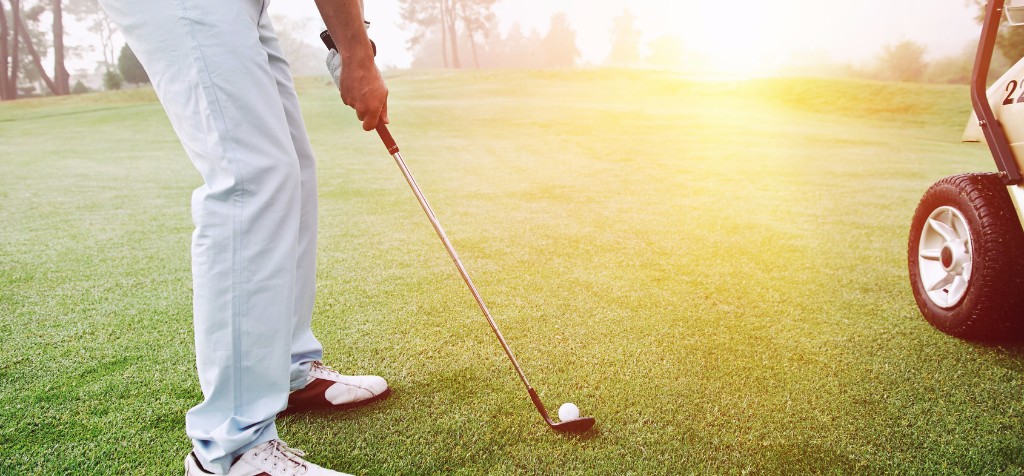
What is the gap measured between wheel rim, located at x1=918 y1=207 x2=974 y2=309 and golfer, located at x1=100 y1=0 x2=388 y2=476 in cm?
241

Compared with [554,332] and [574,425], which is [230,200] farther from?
[554,332]

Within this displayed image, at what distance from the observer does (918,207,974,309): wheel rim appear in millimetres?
2416

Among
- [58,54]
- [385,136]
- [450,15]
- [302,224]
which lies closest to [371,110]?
[385,136]

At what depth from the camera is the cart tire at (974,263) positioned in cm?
220

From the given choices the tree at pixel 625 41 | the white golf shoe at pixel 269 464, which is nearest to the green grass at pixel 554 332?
the white golf shoe at pixel 269 464

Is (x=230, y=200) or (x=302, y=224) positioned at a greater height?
(x=230, y=200)

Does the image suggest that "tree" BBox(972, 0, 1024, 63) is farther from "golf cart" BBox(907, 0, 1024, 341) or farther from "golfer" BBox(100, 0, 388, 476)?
"golfer" BBox(100, 0, 388, 476)

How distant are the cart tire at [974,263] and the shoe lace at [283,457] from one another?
2.37m

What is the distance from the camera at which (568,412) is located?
179 cm

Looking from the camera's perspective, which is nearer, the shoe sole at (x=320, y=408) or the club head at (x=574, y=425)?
the club head at (x=574, y=425)

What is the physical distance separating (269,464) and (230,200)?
0.65 metres

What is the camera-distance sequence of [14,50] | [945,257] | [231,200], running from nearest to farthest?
[231,200] < [945,257] < [14,50]

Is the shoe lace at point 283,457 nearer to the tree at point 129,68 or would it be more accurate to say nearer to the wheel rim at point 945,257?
the wheel rim at point 945,257

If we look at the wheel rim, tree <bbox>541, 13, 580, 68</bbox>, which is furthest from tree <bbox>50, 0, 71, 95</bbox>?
tree <bbox>541, 13, 580, 68</bbox>
